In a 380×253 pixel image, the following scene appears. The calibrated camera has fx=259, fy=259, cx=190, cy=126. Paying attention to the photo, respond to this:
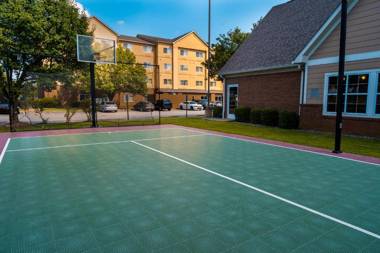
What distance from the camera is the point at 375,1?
1036cm

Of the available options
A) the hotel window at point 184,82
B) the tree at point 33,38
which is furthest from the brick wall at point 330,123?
the hotel window at point 184,82

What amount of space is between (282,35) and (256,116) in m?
5.58

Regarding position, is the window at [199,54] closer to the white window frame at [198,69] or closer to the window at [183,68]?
the white window frame at [198,69]

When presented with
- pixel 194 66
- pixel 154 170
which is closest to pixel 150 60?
pixel 194 66

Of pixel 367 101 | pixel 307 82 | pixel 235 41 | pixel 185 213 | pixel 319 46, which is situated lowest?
pixel 185 213

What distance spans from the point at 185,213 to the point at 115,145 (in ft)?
20.5

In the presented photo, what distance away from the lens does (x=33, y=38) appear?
14297 mm

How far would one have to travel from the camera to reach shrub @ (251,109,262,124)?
15.7 m

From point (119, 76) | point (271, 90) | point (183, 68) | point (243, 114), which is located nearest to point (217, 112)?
point (243, 114)

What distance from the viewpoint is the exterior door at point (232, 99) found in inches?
727

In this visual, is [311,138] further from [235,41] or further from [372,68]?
[235,41]

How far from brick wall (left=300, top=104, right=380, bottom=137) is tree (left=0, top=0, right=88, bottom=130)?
1396 cm

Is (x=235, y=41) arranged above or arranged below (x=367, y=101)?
above

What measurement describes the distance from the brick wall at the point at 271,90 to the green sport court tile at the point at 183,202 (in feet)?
24.3
